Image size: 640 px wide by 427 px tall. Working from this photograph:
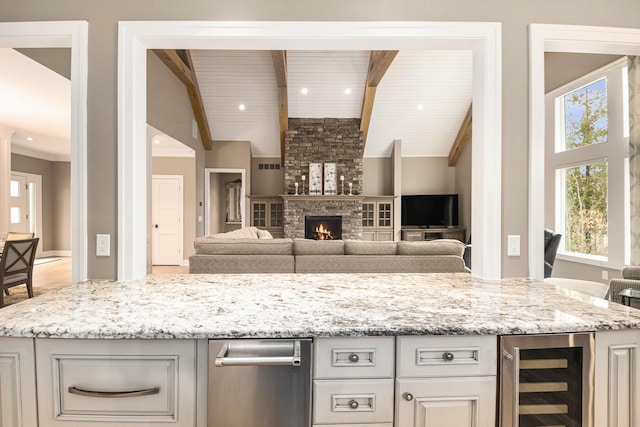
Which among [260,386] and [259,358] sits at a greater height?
[259,358]

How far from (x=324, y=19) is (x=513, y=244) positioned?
1578 millimetres

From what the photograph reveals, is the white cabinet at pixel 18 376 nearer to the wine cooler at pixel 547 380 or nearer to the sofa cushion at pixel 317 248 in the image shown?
the wine cooler at pixel 547 380

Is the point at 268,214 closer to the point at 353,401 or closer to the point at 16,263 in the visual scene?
the point at 16,263

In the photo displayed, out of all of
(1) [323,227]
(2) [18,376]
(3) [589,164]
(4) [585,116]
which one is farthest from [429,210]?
(2) [18,376]

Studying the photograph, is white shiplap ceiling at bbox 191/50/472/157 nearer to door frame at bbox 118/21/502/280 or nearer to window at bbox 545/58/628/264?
window at bbox 545/58/628/264

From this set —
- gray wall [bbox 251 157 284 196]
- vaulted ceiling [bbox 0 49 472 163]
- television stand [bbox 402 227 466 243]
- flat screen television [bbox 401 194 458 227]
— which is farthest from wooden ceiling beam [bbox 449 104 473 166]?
gray wall [bbox 251 157 284 196]

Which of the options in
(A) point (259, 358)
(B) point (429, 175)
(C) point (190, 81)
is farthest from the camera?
(B) point (429, 175)

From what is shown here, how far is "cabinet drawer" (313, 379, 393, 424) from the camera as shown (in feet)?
3.88

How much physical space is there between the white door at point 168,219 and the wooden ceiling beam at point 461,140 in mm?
6592

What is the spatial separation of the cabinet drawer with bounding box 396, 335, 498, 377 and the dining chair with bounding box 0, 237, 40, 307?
185 inches

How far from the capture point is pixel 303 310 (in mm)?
1328

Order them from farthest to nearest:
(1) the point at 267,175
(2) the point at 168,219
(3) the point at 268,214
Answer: (1) the point at 267,175 → (3) the point at 268,214 → (2) the point at 168,219

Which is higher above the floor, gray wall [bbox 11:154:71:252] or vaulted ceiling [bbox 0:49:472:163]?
vaulted ceiling [bbox 0:49:472:163]

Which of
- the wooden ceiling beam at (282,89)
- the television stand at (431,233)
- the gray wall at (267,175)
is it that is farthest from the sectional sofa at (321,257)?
the gray wall at (267,175)
